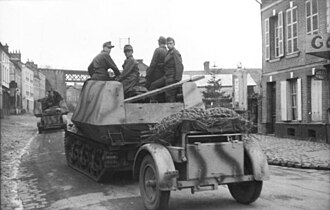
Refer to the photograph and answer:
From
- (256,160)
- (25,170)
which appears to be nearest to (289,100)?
(25,170)

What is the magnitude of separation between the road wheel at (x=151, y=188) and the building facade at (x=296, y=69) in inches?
369

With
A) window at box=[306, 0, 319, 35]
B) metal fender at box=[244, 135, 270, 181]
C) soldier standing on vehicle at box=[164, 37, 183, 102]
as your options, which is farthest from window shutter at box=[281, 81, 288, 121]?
metal fender at box=[244, 135, 270, 181]

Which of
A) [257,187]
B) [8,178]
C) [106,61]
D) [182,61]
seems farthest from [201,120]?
[8,178]

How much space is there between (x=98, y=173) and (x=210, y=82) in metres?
23.5

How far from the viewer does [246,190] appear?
6180mm

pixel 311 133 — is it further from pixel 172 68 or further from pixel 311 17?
pixel 172 68

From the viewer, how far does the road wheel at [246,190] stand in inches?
234

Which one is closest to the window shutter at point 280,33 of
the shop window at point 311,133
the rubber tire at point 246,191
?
the shop window at point 311,133

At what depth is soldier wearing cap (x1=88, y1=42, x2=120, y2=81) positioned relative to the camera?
29.3ft

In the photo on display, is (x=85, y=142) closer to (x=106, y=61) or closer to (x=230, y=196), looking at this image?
(x=106, y=61)

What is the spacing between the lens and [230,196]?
266 inches

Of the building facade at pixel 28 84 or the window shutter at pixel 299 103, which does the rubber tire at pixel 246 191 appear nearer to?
the window shutter at pixel 299 103

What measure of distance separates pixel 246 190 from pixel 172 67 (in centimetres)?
320

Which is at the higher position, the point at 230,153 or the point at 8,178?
the point at 230,153
